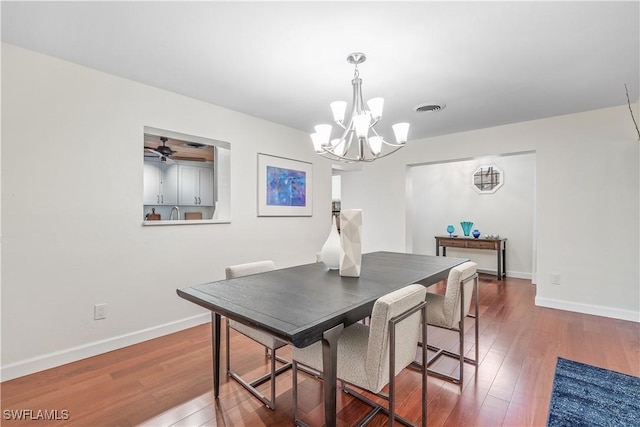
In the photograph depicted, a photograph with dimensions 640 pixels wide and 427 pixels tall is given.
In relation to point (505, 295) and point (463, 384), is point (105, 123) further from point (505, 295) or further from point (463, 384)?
point (505, 295)

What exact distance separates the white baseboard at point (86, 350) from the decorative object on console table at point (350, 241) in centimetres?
189

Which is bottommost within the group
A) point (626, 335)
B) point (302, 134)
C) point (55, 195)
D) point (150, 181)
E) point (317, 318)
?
point (626, 335)

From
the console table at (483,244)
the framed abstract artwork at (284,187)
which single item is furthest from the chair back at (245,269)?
the console table at (483,244)

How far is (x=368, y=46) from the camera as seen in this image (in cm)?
200

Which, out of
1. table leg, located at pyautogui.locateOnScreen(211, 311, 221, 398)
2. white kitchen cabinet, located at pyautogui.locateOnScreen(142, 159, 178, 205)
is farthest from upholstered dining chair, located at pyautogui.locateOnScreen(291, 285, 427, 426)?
white kitchen cabinet, located at pyautogui.locateOnScreen(142, 159, 178, 205)

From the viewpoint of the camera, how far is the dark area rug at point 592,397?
1.63 metres

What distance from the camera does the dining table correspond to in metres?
1.18

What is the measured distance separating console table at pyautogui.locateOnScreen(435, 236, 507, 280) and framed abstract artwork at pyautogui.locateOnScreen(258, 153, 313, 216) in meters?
2.69

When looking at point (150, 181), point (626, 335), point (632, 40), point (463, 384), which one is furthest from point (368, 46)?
point (150, 181)

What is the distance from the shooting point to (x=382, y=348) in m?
1.29

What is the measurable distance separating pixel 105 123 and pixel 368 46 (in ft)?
6.98

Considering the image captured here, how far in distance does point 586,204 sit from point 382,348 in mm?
3518

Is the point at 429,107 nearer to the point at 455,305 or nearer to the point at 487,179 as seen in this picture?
the point at 455,305

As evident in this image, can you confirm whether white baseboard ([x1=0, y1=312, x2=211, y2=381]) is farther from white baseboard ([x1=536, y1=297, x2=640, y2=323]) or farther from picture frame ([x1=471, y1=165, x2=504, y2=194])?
picture frame ([x1=471, y1=165, x2=504, y2=194])
